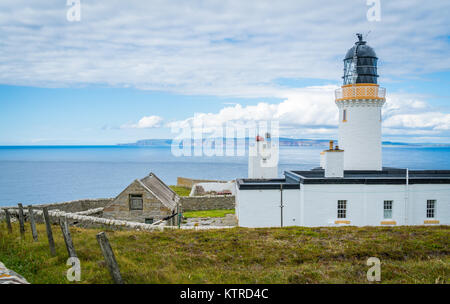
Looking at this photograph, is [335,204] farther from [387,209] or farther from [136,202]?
[136,202]

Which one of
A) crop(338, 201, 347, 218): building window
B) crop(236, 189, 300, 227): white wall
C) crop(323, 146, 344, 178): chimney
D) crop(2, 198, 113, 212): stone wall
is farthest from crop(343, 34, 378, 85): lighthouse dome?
crop(2, 198, 113, 212): stone wall

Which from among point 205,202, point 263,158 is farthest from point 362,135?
point 205,202

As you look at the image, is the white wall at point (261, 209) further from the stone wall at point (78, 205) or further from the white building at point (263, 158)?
the white building at point (263, 158)

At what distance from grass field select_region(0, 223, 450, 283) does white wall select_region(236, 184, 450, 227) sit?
17.0ft

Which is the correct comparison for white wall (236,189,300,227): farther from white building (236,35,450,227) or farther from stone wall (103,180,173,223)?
stone wall (103,180,173,223)

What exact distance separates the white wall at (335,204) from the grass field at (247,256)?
519 centimetres

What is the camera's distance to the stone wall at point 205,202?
1336 inches

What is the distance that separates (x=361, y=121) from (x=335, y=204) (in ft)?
30.9

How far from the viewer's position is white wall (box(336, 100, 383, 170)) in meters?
27.7

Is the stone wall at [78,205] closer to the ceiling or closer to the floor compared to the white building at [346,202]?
closer to the floor

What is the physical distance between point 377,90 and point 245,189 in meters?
14.3

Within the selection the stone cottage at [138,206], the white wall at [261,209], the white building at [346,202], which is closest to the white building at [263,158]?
the white building at [346,202]
